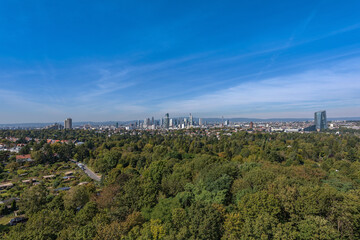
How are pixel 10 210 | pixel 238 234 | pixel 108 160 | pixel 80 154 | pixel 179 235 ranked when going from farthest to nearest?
pixel 80 154 → pixel 108 160 → pixel 10 210 → pixel 238 234 → pixel 179 235

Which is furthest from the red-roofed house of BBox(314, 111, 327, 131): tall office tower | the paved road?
BBox(314, 111, 327, 131): tall office tower

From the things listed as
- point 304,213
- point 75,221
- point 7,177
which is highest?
point 304,213

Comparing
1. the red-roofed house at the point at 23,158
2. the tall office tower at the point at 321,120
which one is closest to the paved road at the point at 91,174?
the red-roofed house at the point at 23,158

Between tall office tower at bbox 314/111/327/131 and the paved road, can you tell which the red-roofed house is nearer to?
the paved road

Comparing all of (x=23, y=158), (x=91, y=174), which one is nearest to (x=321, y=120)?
(x=91, y=174)

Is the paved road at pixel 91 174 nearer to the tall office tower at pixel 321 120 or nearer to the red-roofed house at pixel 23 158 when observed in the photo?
the red-roofed house at pixel 23 158

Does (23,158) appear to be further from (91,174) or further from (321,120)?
(321,120)

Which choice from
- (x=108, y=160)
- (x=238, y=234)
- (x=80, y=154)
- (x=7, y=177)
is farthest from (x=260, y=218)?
(x=80, y=154)

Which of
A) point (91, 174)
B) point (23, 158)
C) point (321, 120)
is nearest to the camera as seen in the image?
point (91, 174)

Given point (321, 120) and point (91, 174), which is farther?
point (321, 120)

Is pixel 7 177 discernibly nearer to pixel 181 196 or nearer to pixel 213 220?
pixel 181 196

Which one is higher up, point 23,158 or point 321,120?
point 321,120
